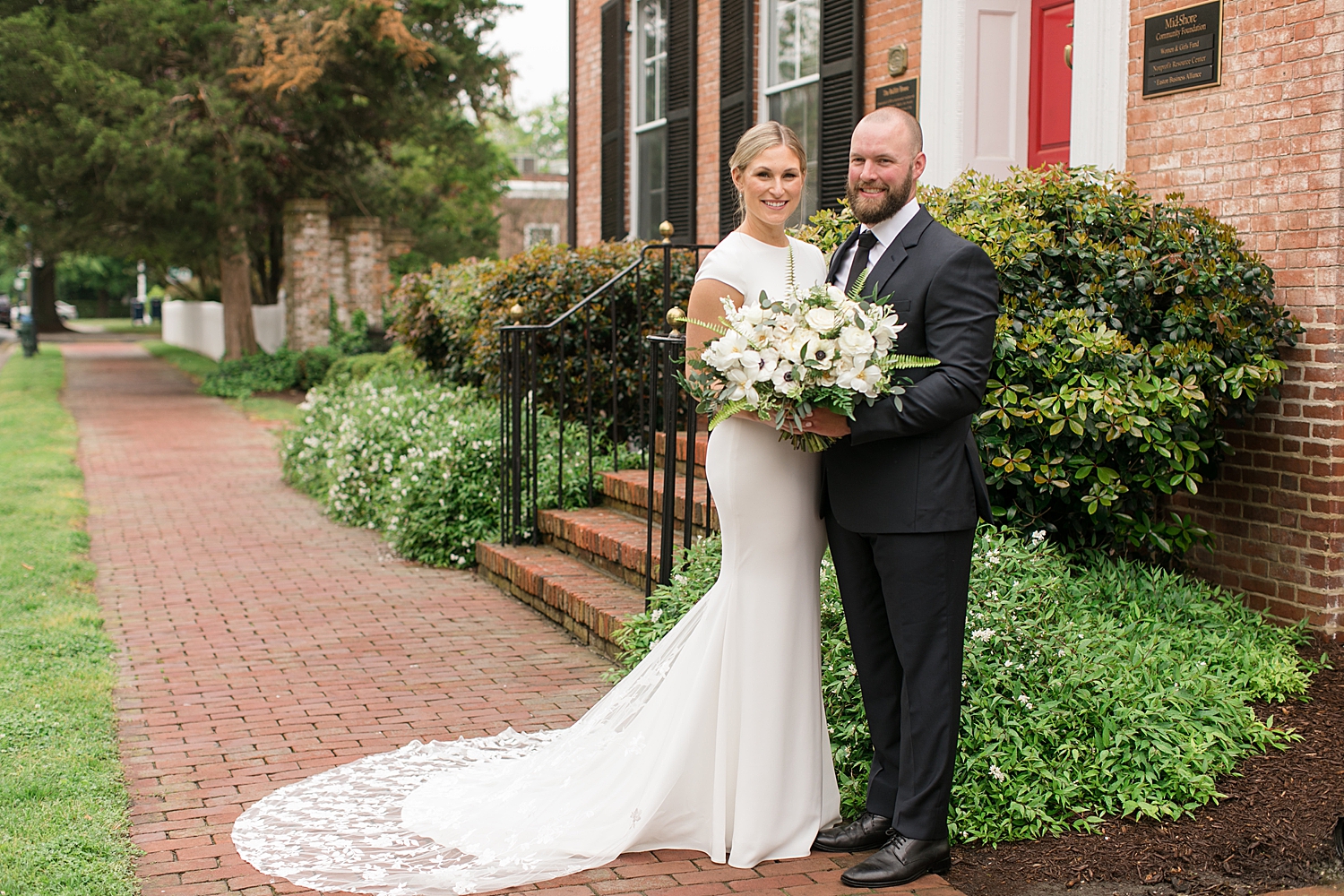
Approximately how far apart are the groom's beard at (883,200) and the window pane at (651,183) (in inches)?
311

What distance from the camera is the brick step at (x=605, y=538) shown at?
249 inches

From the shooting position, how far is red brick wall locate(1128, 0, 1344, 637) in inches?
200

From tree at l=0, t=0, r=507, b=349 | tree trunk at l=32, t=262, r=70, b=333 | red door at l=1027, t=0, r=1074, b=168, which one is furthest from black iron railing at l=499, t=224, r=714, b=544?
tree trunk at l=32, t=262, r=70, b=333

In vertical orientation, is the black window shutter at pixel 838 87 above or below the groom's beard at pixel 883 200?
above

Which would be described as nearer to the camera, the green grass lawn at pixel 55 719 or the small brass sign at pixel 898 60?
the green grass lawn at pixel 55 719

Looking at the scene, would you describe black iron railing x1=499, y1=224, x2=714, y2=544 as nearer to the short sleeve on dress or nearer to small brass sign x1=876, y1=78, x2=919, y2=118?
small brass sign x1=876, y1=78, x2=919, y2=118

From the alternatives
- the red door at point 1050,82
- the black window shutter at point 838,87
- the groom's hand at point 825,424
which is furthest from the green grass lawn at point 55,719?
the red door at point 1050,82

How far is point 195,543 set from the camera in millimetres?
8844

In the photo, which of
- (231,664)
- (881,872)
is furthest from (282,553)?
(881,872)

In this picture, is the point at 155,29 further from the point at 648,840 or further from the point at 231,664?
the point at 648,840

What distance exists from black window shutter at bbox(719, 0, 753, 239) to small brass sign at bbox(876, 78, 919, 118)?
174 centimetres

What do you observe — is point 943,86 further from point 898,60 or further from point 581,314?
point 581,314

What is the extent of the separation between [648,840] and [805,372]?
153 cm

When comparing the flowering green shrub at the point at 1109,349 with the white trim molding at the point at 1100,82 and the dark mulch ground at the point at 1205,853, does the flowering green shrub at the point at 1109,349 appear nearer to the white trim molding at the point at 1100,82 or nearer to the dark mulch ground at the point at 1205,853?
the white trim molding at the point at 1100,82
